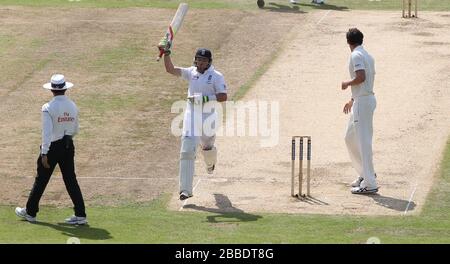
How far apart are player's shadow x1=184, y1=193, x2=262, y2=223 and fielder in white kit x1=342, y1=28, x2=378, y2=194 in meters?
2.01

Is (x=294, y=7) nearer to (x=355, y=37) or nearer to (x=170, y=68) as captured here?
(x=355, y=37)

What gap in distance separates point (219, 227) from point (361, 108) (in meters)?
3.18

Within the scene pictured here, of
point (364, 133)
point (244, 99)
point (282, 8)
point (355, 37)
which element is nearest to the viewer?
point (355, 37)

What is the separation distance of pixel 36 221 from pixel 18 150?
4487 millimetres

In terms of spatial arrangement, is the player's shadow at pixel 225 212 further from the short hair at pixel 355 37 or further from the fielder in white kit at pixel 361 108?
the short hair at pixel 355 37

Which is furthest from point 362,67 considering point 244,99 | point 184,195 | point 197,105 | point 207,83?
point 244,99

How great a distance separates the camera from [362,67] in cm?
2000

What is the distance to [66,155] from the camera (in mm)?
18625

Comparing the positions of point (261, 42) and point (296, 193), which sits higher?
point (261, 42)

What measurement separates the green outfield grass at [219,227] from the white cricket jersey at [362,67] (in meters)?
1.96

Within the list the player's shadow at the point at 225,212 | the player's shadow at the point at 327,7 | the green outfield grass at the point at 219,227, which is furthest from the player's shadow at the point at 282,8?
the green outfield grass at the point at 219,227

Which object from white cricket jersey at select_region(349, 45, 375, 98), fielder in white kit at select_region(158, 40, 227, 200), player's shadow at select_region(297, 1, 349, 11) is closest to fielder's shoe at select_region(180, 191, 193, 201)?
fielder in white kit at select_region(158, 40, 227, 200)
